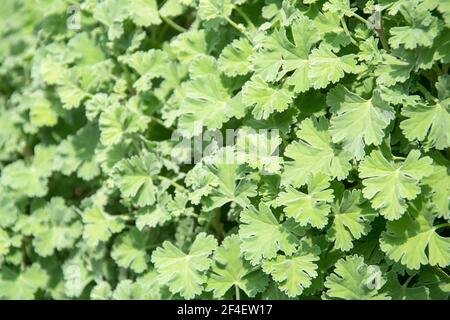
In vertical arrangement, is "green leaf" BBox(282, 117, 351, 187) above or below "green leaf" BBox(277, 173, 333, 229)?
above

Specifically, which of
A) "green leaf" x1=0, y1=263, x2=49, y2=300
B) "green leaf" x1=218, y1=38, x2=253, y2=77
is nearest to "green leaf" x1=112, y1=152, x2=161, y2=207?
"green leaf" x1=218, y1=38, x2=253, y2=77

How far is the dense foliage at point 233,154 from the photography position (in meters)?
1.81

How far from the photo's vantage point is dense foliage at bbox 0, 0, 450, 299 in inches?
71.1

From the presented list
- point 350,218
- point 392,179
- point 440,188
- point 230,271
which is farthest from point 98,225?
point 440,188

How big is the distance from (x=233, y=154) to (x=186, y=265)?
0.39 metres

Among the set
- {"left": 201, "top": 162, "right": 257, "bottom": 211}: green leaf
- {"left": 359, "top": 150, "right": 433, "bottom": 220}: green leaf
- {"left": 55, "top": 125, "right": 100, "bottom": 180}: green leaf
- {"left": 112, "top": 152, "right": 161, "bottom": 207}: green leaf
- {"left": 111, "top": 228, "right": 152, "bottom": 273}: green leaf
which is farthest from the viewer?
{"left": 55, "top": 125, "right": 100, "bottom": 180}: green leaf

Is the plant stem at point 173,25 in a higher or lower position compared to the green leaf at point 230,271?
A: higher

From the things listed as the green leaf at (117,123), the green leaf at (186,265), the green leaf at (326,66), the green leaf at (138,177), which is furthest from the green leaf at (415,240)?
the green leaf at (117,123)

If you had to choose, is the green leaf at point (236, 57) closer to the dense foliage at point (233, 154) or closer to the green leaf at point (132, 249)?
the dense foliage at point (233, 154)

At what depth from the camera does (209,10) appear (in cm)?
211

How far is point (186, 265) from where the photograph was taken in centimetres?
206

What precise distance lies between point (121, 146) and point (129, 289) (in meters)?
0.52

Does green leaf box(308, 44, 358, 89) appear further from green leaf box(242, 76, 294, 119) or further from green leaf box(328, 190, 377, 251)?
green leaf box(328, 190, 377, 251)
